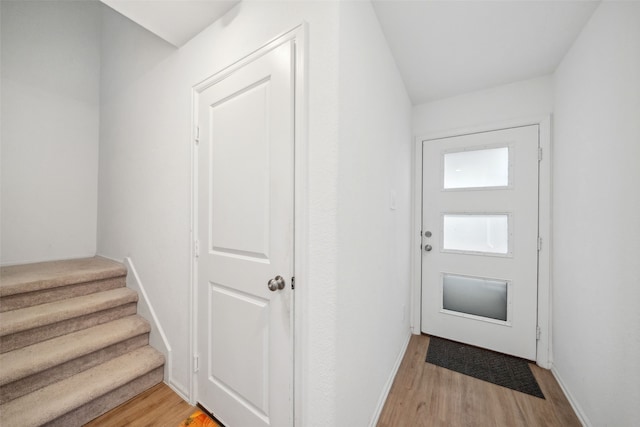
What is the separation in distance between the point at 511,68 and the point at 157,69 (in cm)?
280

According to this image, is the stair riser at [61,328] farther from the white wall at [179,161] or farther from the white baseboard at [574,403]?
the white baseboard at [574,403]

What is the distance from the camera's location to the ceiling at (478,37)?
1.30 metres

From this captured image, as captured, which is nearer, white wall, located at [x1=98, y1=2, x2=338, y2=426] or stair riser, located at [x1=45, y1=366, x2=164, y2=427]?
white wall, located at [x1=98, y1=2, x2=338, y2=426]

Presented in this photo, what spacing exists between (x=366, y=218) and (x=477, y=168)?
161 centimetres

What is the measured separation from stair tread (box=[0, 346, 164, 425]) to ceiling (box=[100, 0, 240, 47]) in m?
2.16

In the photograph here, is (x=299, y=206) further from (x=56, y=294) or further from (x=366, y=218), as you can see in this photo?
(x=56, y=294)

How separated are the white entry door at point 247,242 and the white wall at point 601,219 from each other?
1.58m

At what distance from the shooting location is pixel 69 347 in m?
1.44

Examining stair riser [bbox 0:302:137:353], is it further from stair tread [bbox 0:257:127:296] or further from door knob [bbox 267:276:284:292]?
door knob [bbox 267:276:284:292]

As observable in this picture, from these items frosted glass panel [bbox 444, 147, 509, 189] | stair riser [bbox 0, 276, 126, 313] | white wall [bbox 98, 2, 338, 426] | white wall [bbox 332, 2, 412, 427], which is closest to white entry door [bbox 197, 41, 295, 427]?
white wall [bbox 98, 2, 338, 426]

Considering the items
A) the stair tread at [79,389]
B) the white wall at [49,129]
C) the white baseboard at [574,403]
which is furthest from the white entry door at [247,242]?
the white wall at [49,129]

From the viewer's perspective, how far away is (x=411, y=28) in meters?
1.46

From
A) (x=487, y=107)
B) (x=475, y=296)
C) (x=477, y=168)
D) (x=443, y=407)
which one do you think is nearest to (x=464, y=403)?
(x=443, y=407)

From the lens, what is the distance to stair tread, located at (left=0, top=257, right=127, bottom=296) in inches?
61.7
